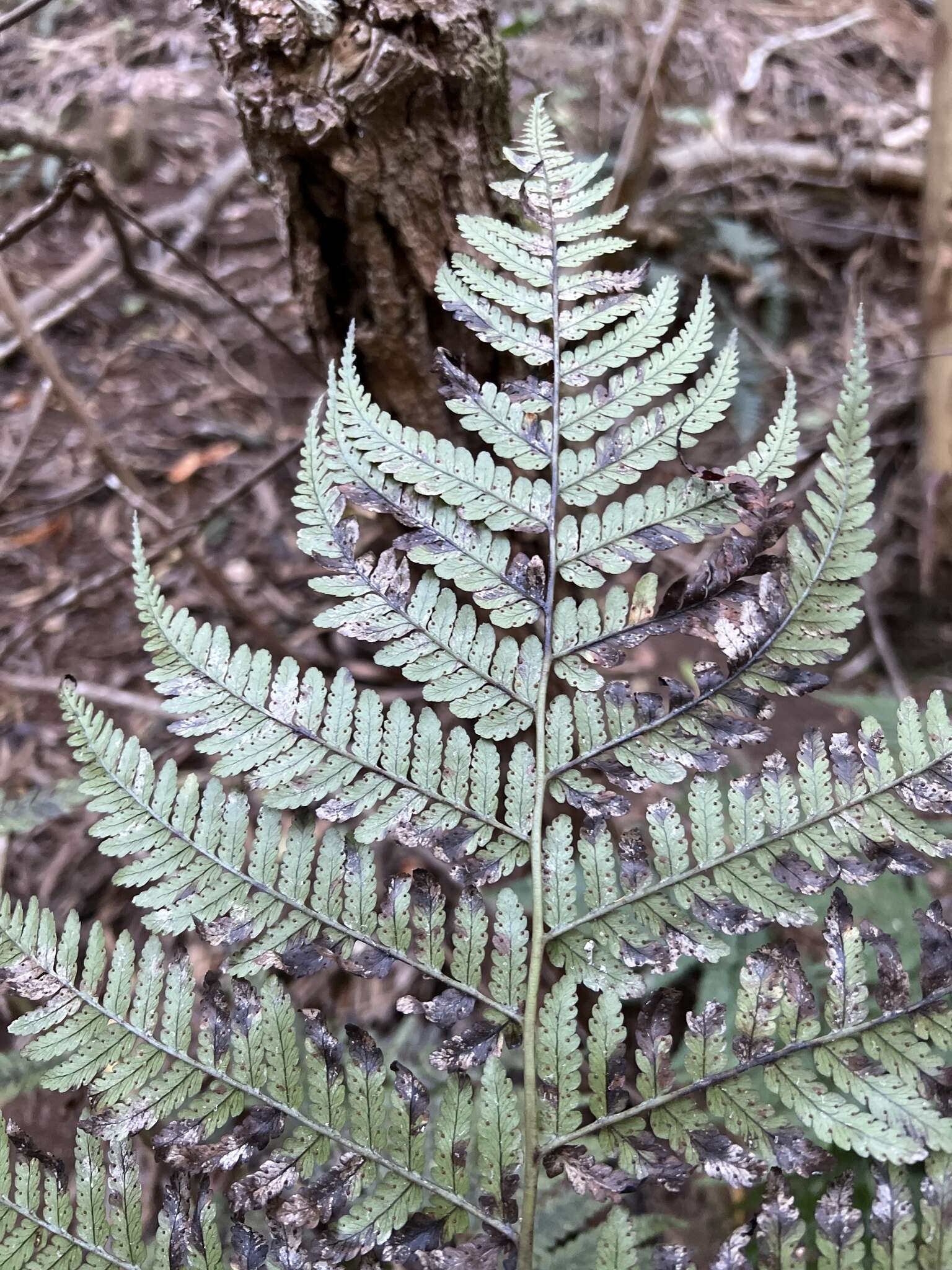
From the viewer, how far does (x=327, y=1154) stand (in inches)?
37.4

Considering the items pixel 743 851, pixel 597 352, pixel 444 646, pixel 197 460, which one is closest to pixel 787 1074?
pixel 743 851

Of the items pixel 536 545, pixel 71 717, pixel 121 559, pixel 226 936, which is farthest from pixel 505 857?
pixel 121 559

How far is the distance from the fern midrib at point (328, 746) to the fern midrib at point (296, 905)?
0.37 ft

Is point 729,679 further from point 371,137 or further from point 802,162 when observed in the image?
point 802,162

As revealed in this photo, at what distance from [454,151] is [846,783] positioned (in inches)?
42.2

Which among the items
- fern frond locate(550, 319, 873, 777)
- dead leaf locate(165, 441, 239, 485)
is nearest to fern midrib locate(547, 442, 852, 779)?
fern frond locate(550, 319, 873, 777)

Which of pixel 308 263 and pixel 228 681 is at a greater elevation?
pixel 308 263

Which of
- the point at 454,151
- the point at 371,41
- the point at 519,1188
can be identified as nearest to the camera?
the point at 519,1188

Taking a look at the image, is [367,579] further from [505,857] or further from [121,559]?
[121,559]

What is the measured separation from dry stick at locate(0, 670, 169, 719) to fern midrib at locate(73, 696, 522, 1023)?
1.51 meters

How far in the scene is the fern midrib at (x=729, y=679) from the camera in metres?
0.94

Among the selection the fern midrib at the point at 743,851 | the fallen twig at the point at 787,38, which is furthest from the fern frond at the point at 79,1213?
the fallen twig at the point at 787,38

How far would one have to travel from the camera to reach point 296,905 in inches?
39.1

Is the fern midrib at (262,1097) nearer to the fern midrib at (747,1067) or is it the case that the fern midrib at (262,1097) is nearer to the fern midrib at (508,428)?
the fern midrib at (747,1067)
